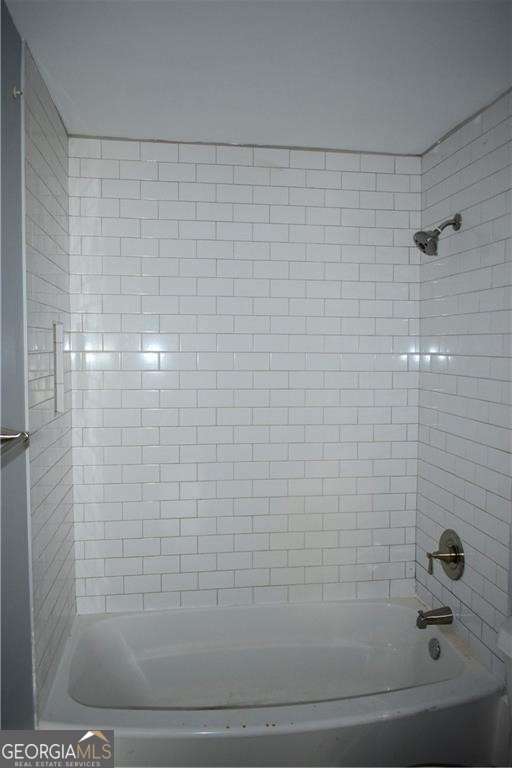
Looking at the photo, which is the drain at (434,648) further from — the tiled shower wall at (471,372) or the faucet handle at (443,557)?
the faucet handle at (443,557)

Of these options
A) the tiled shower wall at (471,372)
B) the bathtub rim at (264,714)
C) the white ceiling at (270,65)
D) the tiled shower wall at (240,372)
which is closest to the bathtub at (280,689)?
the bathtub rim at (264,714)

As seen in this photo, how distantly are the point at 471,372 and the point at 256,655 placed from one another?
1691 millimetres

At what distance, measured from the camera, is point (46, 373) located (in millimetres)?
2070

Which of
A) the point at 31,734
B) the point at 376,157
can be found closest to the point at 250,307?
the point at 376,157

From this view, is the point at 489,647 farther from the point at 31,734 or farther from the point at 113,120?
the point at 113,120

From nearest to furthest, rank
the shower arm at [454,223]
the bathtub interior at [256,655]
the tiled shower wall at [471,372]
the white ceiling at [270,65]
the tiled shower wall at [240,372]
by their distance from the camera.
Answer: the white ceiling at [270,65]
the tiled shower wall at [471,372]
the shower arm at [454,223]
the bathtub interior at [256,655]
the tiled shower wall at [240,372]

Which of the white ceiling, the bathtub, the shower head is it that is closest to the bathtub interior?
the bathtub

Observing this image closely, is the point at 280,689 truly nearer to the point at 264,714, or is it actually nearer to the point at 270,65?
the point at 264,714

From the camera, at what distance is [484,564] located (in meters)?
2.17

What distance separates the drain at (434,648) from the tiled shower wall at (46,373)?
1.61m

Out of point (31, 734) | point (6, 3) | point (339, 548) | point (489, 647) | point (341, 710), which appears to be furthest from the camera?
point (339, 548)

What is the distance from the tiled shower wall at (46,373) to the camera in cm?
185

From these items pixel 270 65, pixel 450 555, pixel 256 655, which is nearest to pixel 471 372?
pixel 450 555

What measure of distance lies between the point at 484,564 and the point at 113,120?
246 cm
